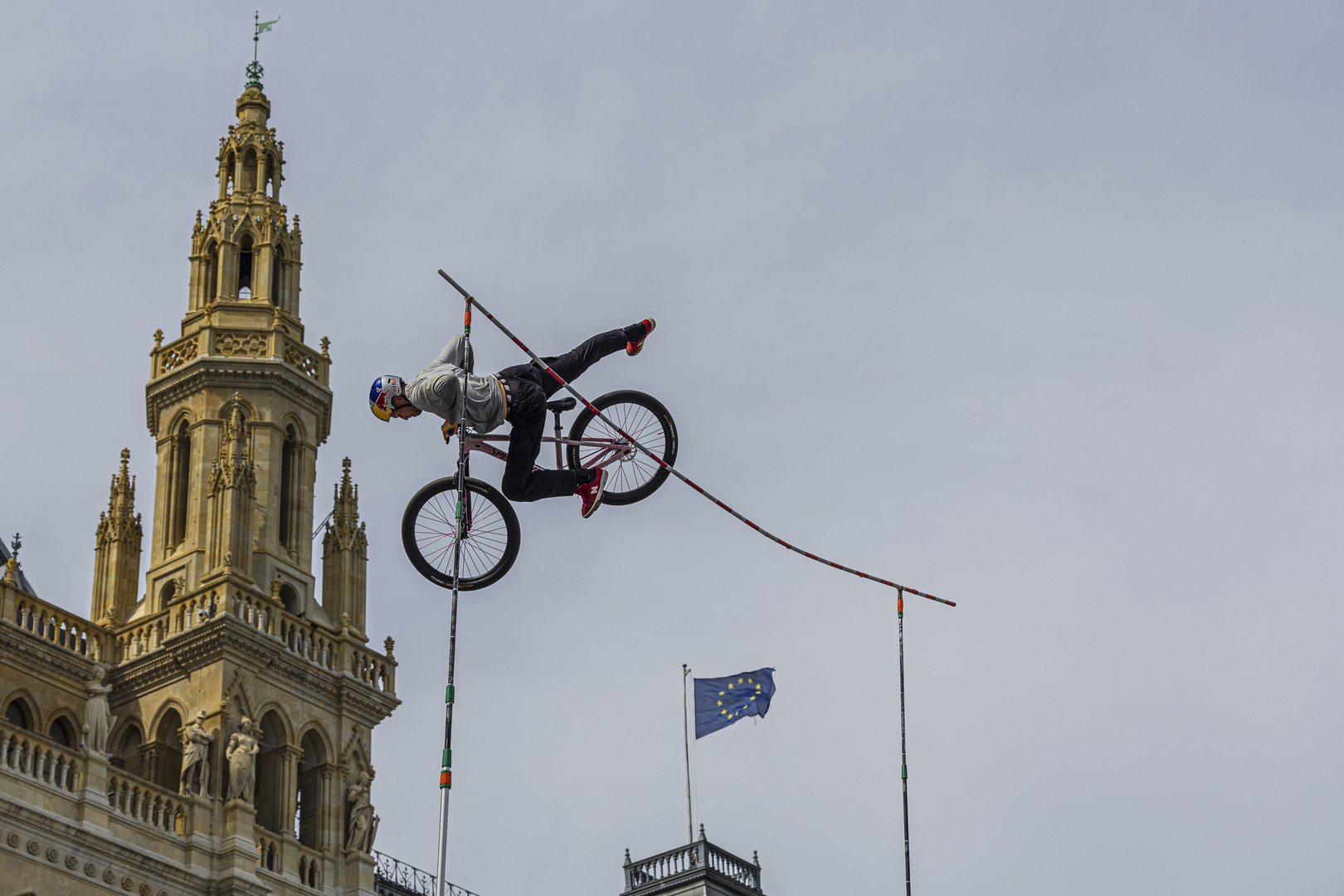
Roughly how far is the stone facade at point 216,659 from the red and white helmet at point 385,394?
15.7 m

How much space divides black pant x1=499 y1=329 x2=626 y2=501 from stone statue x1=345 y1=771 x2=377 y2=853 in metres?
20.9

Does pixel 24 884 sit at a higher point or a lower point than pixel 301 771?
lower

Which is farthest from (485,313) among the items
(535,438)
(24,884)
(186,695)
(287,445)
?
(287,445)

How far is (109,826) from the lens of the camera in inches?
1576

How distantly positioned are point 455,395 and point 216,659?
66.4 feet

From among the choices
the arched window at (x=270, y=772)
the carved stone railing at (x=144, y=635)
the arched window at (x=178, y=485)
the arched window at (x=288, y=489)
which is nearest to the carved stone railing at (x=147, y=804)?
the arched window at (x=270, y=772)

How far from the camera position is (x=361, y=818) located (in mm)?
46375

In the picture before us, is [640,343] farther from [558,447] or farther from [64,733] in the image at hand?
[64,733]

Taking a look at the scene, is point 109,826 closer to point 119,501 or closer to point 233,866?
point 233,866

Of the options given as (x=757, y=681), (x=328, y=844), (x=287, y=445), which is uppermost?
(x=287, y=445)

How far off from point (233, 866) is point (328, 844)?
357 cm

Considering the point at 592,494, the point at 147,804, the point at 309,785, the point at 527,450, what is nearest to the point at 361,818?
the point at 309,785

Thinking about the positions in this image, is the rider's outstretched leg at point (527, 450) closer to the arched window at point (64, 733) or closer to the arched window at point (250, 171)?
the arched window at point (64, 733)

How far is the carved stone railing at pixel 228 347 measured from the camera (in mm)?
49394
